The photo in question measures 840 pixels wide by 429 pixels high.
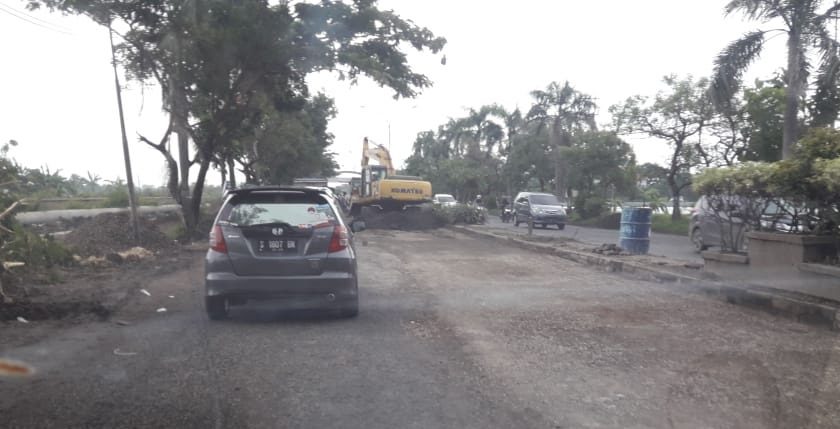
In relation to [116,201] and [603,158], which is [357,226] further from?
[603,158]

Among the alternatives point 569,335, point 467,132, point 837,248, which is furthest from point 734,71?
point 467,132

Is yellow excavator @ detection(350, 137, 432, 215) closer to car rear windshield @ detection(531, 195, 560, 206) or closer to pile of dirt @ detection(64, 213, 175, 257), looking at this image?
car rear windshield @ detection(531, 195, 560, 206)

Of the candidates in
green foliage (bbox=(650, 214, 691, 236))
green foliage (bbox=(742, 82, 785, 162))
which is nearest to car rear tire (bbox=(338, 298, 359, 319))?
green foliage (bbox=(742, 82, 785, 162))

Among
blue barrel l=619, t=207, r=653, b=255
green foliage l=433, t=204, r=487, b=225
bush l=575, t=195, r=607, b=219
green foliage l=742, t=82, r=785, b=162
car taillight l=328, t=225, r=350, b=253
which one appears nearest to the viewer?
car taillight l=328, t=225, r=350, b=253

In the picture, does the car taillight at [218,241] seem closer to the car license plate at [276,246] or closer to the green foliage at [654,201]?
the car license plate at [276,246]

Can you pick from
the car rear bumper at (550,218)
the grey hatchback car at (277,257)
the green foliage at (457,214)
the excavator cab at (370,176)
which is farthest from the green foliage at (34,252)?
the car rear bumper at (550,218)

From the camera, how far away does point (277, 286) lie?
703 centimetres

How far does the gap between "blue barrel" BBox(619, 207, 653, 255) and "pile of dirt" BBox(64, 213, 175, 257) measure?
434 inches

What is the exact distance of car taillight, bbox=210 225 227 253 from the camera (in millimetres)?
7145

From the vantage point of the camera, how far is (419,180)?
28.8 meters

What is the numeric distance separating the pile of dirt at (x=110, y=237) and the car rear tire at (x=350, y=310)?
7.81 metres

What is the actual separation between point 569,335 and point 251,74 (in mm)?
13645

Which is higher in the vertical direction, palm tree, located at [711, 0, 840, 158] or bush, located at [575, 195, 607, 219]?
palm tree, located at [711, 0, 840, 158]

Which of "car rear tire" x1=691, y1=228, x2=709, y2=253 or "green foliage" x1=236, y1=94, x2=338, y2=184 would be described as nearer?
"car rear tire" x1=691, y1=228, x2=709, y2=253
